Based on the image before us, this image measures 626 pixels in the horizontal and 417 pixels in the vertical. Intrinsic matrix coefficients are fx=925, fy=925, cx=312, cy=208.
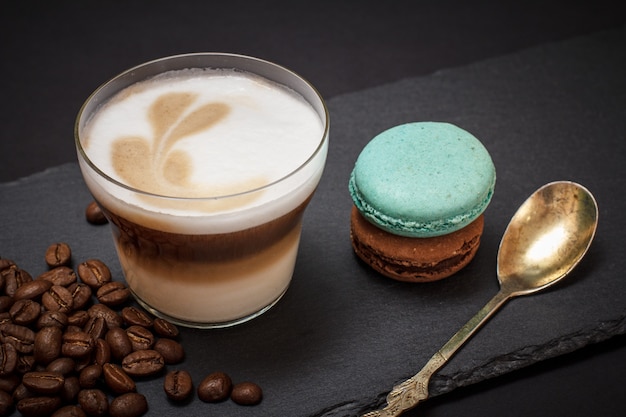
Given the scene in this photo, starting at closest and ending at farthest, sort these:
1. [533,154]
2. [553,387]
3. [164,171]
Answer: [164,171] < [553,387] < [533,154]

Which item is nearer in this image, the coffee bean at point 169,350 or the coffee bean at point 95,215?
the coffee bean at point 169,350

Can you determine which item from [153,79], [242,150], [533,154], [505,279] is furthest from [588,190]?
[153,79]

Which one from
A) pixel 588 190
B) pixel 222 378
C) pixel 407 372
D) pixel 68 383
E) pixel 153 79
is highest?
pixel 588 190

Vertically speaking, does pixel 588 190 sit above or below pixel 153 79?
above

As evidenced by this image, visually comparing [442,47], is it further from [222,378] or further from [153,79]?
[222,378]

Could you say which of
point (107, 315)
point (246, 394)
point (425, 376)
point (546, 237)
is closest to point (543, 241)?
point (546, 237)

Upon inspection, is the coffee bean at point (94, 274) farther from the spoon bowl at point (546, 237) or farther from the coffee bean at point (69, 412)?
the spoon bowl at point (546, 237)

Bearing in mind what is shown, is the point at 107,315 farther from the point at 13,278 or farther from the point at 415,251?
the point at 415,251

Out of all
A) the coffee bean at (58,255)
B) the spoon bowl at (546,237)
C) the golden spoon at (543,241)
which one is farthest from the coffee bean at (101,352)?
the spoon bowl at (546,237)

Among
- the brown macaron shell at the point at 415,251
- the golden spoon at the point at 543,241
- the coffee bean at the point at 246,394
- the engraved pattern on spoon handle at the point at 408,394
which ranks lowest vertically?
the coffee bean at the point at 246,394
